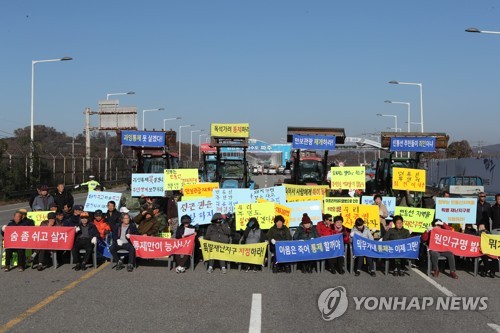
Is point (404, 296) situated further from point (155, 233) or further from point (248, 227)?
point (155, 233)

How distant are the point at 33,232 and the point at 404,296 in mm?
7721

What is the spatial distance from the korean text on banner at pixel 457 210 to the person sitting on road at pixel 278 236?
4618 millimetres

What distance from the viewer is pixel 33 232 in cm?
1227

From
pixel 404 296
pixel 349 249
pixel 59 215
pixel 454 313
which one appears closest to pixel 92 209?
pixel 59 215

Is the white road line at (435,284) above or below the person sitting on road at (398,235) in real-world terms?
below

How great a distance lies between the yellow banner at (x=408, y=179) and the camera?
17.4 m

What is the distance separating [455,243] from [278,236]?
3.75 metres

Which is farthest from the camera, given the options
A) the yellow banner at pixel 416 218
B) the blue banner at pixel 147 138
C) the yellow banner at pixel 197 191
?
the blue banner at pixel 147 138

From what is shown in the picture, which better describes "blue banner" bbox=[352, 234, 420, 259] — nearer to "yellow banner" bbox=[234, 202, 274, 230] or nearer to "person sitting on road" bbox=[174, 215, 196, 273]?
"yellow banner" bbox=[234, 202, 274, 230]

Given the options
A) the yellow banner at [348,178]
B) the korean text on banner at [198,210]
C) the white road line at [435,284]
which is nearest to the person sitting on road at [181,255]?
the korean text on banner at [198,210]

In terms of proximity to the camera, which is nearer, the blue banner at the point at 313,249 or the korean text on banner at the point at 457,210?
the blue banner at the point at 313,249

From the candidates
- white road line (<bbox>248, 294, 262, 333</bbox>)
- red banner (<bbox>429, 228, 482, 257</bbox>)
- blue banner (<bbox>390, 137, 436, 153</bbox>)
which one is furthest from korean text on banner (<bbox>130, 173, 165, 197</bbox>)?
white road line (<bbox>248, 294, 262, 333</bbox>)

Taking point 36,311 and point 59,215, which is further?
point 59,215

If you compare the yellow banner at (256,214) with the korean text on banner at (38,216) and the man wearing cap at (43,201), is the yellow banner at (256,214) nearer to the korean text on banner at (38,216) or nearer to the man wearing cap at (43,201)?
the korean text on banner at (38,216)
